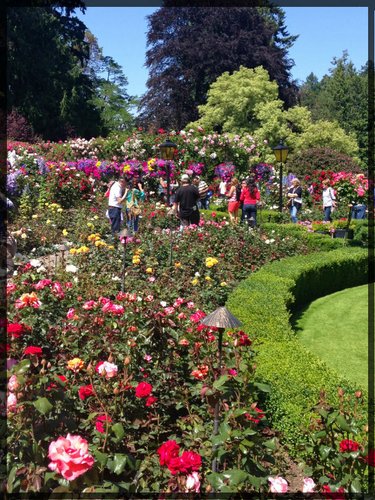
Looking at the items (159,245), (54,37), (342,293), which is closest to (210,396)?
(159,245)

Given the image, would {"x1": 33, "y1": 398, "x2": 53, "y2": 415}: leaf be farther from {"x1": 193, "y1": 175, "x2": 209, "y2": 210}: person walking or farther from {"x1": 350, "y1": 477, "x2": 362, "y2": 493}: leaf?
{"x1": 193, "y1": 175, "x2": 209, "y2": 210}: person walking

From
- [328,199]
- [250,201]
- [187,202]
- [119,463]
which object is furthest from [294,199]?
[119,463]

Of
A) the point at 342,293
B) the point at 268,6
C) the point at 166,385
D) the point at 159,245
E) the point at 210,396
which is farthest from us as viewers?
the point at 268,6

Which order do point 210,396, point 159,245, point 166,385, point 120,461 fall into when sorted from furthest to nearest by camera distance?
point 159,245 < point 166,385 < point 210,396 < point 120,461

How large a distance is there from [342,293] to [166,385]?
587 cm

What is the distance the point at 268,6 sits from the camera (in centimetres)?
3856

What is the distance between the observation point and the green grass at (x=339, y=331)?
4996mm

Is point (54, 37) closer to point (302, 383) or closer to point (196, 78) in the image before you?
point (196, 78)

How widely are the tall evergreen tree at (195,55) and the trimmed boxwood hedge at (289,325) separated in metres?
21.9

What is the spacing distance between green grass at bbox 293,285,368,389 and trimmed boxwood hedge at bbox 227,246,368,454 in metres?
0.38

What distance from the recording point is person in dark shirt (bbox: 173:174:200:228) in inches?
320

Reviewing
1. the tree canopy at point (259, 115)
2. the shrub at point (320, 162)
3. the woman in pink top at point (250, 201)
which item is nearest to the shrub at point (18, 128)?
the tree canopy at point (259, 115)

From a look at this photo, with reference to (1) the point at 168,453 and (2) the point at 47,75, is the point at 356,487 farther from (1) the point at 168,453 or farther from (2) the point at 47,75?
(2) the point at 47,75

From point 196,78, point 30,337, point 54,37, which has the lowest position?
point 30,337
